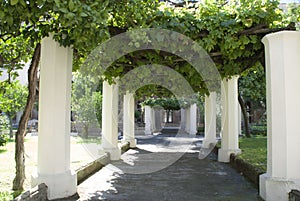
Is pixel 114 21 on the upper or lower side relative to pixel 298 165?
upper

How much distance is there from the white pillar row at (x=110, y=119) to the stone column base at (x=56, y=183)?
4.24m

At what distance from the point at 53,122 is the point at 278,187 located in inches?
134

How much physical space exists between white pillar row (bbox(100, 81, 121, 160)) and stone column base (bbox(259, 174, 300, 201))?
530 centimetres

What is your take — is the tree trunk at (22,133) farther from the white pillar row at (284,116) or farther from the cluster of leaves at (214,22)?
the white pillar row at (284,116)

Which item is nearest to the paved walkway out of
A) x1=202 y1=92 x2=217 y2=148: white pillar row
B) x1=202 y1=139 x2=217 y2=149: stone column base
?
x1=202 y1=92 x2=217 y2=148: white pillar row

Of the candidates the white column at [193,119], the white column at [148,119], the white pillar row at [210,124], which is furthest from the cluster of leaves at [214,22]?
the white column at [148,119]

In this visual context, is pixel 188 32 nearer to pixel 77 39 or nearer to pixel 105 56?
pixel 105 56

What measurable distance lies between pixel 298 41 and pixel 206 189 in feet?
9.58

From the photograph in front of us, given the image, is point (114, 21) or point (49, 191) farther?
point (114, 21)

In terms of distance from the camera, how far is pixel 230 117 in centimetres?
791

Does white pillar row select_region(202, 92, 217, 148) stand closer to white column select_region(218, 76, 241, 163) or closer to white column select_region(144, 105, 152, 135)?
white column select_region(218, 76, 241, 163)

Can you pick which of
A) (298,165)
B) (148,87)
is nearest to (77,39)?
(298,165)

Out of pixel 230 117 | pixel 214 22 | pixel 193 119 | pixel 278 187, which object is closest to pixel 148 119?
pixel 193 119

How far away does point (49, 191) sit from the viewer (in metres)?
4.19
